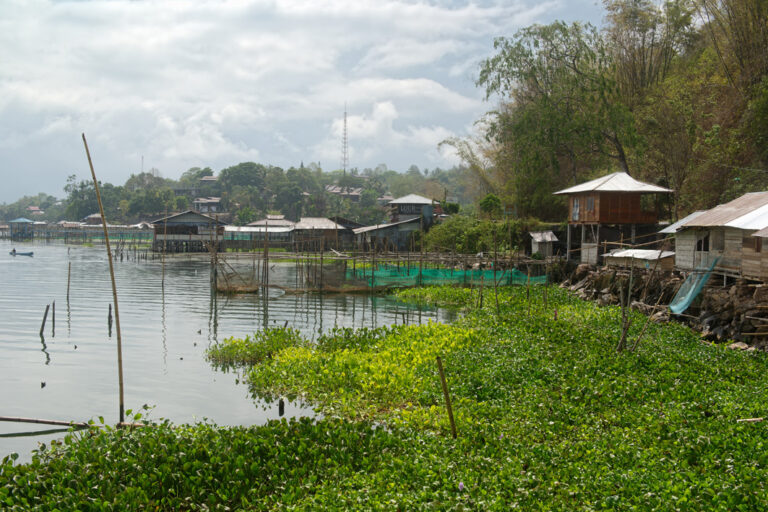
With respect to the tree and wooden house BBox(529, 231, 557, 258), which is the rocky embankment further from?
the tree

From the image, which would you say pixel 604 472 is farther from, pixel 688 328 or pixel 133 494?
pixel 688 328

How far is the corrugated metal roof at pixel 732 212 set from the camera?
59.6 ft

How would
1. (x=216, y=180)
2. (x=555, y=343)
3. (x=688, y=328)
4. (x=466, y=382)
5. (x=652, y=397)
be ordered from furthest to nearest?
(x=216, y=180) < (x=688, y=328) < (x=555, y=343) < (x=466, y=382) < (x=652, y=397)

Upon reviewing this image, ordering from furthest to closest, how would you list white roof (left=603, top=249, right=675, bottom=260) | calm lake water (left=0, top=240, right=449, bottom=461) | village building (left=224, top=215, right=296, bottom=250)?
village building (left=224, top=215, right=296, bottom=250)
white roof (left=603, top=249, right=675, bottom=260)
calm lake water (left=0, top=240, right=449, bottom=461)

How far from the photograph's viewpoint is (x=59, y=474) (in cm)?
779

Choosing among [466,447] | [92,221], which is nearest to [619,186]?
[466,447]

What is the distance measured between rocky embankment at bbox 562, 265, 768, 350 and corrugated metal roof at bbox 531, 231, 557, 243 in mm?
10940

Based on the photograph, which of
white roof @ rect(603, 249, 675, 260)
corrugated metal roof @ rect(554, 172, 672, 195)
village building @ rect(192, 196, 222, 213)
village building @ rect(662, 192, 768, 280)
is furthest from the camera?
village building @ rect(192, 196, 222, 213)

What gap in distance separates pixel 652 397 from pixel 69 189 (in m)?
119

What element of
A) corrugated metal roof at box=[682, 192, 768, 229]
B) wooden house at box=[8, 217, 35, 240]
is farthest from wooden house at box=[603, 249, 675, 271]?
wooden house at box=[8, 217, 35, 240]

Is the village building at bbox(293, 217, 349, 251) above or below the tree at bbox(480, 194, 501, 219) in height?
below

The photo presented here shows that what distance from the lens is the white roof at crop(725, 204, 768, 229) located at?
15891mm

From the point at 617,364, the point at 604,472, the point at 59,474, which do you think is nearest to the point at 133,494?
the point at 59,474

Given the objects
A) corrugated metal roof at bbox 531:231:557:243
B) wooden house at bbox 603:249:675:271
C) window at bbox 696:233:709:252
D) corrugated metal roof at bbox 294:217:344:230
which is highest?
corrugated metal roof at bbox 294:217:344:230
